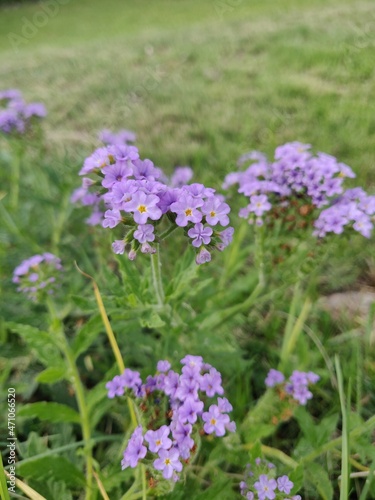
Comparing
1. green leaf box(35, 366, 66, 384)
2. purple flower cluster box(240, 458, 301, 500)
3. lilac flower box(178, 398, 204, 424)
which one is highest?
green leaf box(35, 366, 66, 384)

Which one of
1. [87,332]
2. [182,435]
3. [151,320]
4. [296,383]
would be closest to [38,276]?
[87,332]

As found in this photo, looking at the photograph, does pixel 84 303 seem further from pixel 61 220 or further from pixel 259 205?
pixel 61 220

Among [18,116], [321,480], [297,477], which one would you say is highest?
[18,116]

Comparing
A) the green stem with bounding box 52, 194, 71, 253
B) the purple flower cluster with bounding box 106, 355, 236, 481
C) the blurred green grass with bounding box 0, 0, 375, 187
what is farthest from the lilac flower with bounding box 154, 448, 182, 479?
the blurred green grass with bounding box 0, 0, 375, 187

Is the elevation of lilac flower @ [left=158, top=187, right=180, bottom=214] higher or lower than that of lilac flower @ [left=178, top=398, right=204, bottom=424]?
higher

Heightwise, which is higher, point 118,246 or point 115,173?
point 115,173

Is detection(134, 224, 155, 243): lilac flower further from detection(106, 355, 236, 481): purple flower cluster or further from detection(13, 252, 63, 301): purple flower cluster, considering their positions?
detection(13, 252, 63, 301): purple flower cluster

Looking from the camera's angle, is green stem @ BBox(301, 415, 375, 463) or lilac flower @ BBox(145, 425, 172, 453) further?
green stem @ BBox(301, 415, 375, 463)

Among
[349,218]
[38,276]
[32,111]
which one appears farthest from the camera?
[32,111]
